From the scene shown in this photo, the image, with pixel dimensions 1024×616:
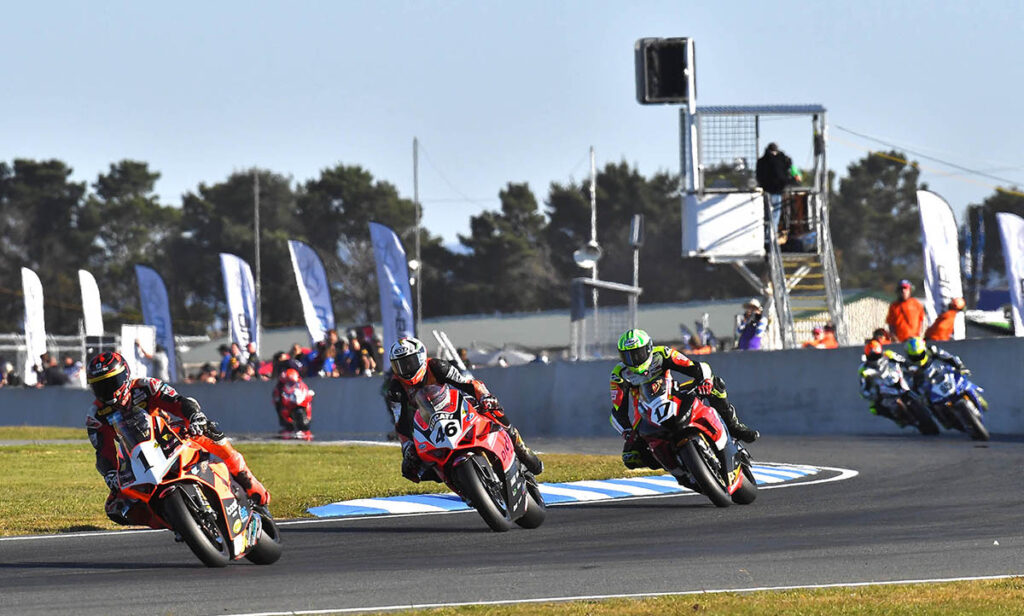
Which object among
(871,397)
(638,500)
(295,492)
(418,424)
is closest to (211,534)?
(418,424)

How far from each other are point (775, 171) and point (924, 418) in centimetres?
553

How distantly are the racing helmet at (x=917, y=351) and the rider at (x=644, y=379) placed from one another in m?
8.50

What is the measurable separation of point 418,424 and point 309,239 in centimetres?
8841

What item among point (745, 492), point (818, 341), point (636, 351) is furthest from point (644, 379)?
point (818, 341)

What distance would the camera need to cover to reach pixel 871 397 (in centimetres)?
2197

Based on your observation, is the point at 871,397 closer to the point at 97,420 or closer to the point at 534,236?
the point at 97,420

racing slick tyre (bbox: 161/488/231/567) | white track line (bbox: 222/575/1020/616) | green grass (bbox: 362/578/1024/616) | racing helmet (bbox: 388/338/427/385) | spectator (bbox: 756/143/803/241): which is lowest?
white track line (bbox: 222/575/1020/616)

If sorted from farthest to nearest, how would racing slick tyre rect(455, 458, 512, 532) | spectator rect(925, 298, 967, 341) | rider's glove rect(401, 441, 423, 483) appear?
1. spectator rect(925, 298, 967, 341)
2. rider's glove rect(401, 441, 423, 483)
3. racing slick tyre rect(455, 458, 512, 532)

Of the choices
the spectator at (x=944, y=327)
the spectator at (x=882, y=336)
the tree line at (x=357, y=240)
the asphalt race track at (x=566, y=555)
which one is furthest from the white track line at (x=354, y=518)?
the tree line at (x=357, y=240)

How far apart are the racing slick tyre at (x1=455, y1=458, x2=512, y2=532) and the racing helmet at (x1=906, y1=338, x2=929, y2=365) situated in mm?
10608

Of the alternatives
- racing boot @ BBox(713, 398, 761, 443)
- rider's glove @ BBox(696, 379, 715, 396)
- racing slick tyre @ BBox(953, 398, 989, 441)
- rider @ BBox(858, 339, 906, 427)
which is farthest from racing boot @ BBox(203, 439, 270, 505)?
rider @ BBox(858, 339, 906, 427)

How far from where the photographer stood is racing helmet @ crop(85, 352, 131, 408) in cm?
955

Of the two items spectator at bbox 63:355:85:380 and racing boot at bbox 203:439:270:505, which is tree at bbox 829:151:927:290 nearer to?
spectator at bbox 63:355:85:380

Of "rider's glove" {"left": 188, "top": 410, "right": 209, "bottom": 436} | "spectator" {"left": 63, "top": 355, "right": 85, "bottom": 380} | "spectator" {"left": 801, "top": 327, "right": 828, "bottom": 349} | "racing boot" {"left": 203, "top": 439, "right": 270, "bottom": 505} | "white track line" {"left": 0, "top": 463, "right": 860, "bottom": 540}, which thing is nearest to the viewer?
"rider's glove" {"left": 188, "top": 410, "right": 209, "bottom": 436}
